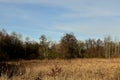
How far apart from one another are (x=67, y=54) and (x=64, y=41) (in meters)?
2.83

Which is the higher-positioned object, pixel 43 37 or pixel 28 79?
pixel 43 37

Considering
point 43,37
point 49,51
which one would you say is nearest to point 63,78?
point 49,51

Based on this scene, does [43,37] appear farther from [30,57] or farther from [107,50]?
[107,50]

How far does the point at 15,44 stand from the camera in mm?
54750

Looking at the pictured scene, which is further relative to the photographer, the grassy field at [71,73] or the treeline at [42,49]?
the treeline at [42,49]

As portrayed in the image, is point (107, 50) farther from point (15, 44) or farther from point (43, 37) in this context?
point (15, 44)

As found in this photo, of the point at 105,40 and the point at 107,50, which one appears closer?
the point at 107,50

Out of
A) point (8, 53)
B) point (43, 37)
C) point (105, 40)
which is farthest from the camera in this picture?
point (105, 40)

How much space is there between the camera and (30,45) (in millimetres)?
59438

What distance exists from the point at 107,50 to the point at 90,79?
211 ft

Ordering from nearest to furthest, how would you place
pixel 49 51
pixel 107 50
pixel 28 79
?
pixel 28 79
pixel 49 51
pixel 107 50

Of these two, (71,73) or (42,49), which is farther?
(42,49)

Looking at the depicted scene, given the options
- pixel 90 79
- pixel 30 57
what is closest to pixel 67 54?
pixel 30 57

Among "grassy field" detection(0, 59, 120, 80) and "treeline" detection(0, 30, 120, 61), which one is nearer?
"grassy field" detection(0, 59, 120, 80)
